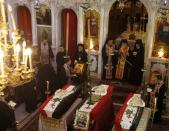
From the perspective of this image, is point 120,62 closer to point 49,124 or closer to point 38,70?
point 38,70

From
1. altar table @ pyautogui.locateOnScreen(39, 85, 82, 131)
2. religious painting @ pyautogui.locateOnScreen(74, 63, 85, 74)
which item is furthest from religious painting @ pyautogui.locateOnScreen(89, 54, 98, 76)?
altar table @ pyautogui.locateOnScreen(39, 85, 82, 131)

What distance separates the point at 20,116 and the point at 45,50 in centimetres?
366

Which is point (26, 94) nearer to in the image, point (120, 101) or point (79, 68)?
point (79, 68)

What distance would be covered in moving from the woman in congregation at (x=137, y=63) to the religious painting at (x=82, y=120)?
4.42m

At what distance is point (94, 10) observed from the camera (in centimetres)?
1169

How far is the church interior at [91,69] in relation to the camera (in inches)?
318

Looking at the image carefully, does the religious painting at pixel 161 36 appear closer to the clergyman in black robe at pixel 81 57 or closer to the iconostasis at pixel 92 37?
the iconostasis at pixel 92 37

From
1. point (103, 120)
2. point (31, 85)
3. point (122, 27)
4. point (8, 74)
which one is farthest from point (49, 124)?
point (122, 27)

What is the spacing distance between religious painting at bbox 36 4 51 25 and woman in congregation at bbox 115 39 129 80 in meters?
3.43

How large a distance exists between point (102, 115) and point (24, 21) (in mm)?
6721

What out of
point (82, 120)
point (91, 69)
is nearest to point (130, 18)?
point (91, 69)

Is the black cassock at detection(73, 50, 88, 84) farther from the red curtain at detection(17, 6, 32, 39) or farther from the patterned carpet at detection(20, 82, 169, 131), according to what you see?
the red curtain at detection(17, 6, 32, 39)

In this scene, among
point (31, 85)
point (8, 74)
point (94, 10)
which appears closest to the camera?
point (8, 74)

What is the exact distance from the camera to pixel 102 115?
27.9ft
